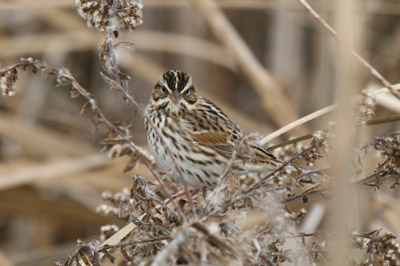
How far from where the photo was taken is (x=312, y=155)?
200 cm

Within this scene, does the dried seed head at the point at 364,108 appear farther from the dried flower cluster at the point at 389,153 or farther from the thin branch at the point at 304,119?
the thin branch at the point at 304,119

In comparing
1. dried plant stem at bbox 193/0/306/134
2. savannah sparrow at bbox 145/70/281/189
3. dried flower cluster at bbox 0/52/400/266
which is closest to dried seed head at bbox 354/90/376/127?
dried flower cluster at bbox 0/52/400/266

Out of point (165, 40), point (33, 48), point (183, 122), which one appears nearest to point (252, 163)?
point (183, 122)

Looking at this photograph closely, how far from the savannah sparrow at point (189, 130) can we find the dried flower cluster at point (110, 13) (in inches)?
45.6

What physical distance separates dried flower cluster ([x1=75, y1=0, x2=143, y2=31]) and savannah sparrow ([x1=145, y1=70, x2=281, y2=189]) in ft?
3.80

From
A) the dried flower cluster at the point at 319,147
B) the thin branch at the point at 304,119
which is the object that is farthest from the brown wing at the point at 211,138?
the dried flower cluster at the point at 319,147

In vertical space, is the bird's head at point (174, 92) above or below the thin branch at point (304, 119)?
above

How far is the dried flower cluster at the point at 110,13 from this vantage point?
6.40ft

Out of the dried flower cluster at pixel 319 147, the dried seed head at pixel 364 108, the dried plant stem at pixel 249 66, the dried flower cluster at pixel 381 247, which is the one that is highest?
the dried plant stem at pixel 249 66

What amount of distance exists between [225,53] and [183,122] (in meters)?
2.53

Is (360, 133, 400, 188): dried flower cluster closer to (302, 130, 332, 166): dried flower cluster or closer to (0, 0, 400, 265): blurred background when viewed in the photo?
(302, 130, 332, 166): dried flower cluster

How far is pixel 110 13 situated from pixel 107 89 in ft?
14.3

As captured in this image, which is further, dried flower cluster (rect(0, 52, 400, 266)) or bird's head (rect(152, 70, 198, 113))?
bird's head (rect(152, 70, 198, 113))

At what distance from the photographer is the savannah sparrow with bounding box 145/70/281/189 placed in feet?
A: 10.5
